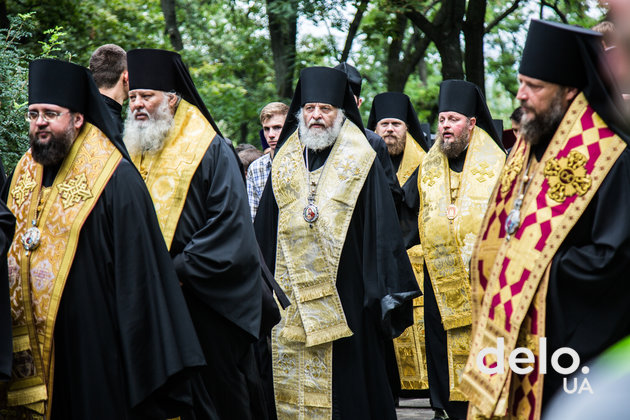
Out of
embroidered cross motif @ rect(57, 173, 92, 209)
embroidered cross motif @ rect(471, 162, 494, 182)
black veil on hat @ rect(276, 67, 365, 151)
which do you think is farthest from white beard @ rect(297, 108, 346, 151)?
embroidered cross motif @ rect(57, 173, 92, 209)

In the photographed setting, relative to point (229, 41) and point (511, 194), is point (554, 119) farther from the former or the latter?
point (229, 41)

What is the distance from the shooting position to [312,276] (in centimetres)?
633

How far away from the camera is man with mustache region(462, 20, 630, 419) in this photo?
3.89 m

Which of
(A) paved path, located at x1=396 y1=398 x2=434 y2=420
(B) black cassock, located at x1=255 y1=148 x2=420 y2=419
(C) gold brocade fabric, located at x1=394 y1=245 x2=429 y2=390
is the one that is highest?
(B) black cassock, located at x1=255 y1=148 x2=420 y2=419

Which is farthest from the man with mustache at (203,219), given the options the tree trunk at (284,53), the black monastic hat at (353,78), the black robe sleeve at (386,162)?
the tree trunk at (284,53)

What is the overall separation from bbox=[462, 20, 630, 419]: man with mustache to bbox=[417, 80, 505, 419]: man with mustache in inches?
115

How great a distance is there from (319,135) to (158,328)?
258 cm

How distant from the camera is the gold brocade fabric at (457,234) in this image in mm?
7133

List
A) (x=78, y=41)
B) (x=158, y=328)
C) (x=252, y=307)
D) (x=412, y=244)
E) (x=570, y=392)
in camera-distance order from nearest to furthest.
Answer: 1. (x=570, y=392)
2. (x=158, y=328)
3. (x=252, y=307)
4. (x=412, y=244)
5. (x=78, y=41)

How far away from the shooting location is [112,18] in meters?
14.4

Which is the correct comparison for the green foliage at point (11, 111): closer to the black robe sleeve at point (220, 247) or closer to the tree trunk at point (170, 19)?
the black robe sleeve at point (220, 247)

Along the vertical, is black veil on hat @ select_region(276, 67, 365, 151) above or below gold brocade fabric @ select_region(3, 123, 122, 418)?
above

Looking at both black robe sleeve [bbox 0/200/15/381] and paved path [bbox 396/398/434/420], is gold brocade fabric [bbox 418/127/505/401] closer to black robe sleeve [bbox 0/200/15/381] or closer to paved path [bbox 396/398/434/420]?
paved path [bbox 396/398/434/420]

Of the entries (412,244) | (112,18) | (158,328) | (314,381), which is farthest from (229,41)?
(158,328)
